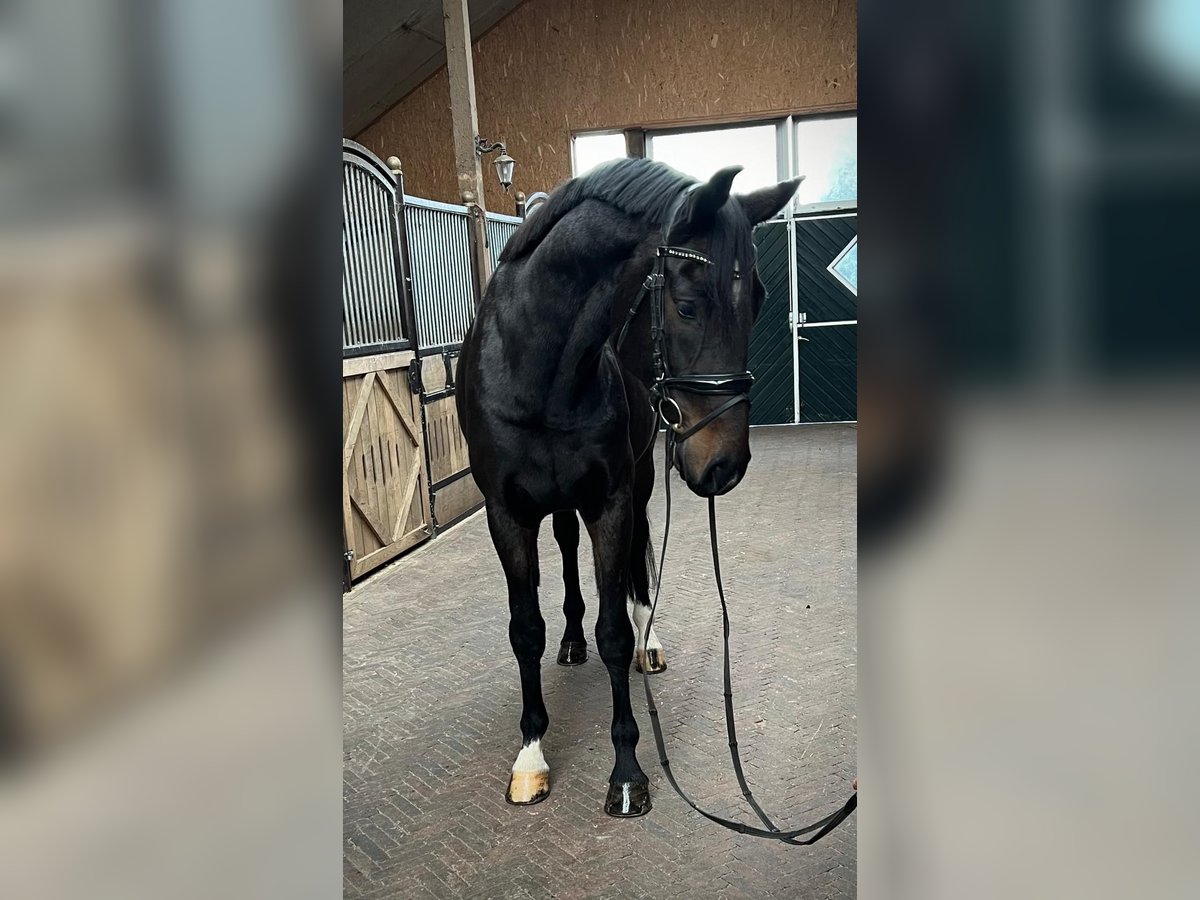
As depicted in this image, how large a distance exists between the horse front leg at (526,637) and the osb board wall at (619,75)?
9.24 m

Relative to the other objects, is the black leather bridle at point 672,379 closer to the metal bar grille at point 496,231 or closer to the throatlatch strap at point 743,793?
the throatlatch strap at point 743,793

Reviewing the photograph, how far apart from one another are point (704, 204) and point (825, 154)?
936cm

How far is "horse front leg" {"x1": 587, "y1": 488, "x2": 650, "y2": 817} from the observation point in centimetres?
229

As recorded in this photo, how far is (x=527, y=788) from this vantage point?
2367 mm

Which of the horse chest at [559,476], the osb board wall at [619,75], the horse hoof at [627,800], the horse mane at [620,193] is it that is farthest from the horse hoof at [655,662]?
the osb board wall at [619,75]

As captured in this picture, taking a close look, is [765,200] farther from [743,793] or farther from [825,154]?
[825,154]

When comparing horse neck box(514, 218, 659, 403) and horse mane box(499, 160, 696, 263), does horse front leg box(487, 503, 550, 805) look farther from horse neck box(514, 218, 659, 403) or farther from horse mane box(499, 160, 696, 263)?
horse mane box(499, 160, 696, 263)

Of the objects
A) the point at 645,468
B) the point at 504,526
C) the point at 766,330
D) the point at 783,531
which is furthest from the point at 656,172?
the point at 766,330

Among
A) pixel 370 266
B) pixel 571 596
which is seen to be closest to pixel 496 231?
pixel 370 266

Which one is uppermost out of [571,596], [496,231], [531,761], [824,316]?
[496,231]
